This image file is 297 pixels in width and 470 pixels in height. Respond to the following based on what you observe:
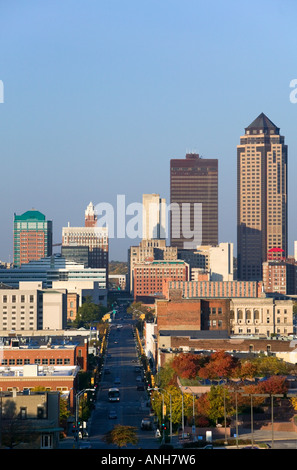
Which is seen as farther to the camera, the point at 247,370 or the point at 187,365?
the point at 187,365

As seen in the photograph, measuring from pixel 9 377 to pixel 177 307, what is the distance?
48331mm

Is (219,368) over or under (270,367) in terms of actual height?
over

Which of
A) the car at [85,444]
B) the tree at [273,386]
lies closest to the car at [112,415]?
the tree at [273,386]

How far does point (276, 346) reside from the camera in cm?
11519

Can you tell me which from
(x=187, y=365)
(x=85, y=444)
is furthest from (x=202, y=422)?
(x=187, y=365)

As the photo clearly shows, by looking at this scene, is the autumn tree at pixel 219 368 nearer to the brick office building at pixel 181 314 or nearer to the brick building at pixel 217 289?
the brick office building at pixel 181 314

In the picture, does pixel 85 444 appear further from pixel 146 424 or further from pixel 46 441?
pixel 146 424

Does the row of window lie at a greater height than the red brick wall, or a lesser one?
lesser

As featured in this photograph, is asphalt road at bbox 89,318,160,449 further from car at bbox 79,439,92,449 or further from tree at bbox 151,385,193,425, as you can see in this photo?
tree at bbox 151,385,193,425

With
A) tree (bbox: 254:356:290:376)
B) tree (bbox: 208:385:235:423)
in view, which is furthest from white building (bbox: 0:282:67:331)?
tree (bbox: 208:385:235:423)

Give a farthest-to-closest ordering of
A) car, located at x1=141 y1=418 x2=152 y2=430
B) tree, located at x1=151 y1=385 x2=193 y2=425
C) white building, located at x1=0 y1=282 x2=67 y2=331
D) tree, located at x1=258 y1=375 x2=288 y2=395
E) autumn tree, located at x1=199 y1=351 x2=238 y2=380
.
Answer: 1. white building, located at x1=0 y1=282 x2=67 y2=331
2. autumn tree, located at x1=199 y1=351 x2=238 y2=380
3. tree, located at x1=258 y1=375 x2=288 y2=395
4. car, located at x1=141 y1=418 x2=152 y2=430
5. tree, located at x1=151 y1=385 x2=193 y2=425

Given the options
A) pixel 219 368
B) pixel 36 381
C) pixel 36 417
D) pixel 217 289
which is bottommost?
pixel 36 381

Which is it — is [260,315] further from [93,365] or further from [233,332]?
[93,365]
